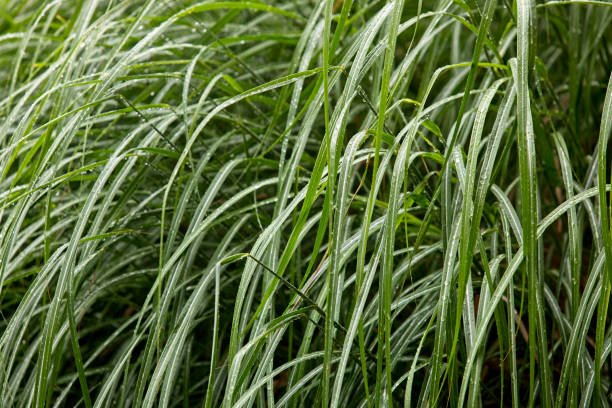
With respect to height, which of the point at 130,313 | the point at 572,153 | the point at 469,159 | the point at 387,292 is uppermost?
the point at 469,159

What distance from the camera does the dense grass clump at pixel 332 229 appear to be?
24.5 inches

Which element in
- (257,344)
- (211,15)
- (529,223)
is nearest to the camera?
(529,223)

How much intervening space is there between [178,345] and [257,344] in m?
0.10

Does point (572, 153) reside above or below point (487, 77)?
below

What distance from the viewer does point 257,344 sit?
2.32ft

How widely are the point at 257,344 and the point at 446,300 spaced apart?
22 centimetres

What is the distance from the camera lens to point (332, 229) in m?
0.63

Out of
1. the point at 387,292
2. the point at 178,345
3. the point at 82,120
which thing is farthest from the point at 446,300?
the point at 82,120

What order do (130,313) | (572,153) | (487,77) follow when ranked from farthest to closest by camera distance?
1. (130,313)
2. (572,153)
3. (487,77)

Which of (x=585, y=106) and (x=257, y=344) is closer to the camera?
(x=257, y=344)

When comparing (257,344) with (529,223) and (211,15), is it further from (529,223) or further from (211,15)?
(211,15)

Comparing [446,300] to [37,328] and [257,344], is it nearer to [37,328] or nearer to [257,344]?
[257,344]

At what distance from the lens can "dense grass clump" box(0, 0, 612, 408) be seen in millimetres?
623

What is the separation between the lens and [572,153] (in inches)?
43.9
